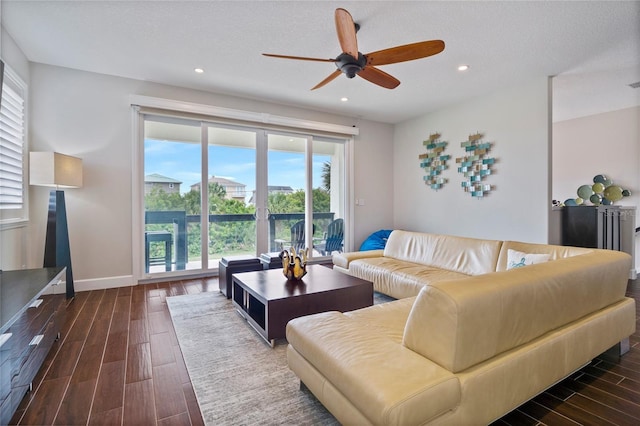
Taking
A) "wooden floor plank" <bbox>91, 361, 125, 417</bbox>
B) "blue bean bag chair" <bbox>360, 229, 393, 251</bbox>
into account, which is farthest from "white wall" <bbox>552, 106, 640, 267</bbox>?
"wooden floor plank" <bbox>91, 361, 125, 417</bbox>

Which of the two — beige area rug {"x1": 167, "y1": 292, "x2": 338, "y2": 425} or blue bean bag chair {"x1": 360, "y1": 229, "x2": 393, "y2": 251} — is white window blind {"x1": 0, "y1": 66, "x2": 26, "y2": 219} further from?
blue bean bag chair {"x1": 360, "y1": 229, "x2": 393, "y2": 251}

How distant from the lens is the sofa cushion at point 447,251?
301 cm

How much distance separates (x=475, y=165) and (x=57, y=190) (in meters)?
5.70

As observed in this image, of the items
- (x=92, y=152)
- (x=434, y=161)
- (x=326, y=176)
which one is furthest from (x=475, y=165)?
(x=92, y=152)

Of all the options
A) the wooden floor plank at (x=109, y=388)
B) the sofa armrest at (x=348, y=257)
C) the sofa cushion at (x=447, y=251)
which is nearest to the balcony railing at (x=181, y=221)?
the sofa armrest at (x=348, y=257)

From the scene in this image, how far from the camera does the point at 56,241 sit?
3305 millimetres

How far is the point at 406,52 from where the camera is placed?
2.40 m

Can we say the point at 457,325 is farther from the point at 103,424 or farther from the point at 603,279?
the point at 103,424

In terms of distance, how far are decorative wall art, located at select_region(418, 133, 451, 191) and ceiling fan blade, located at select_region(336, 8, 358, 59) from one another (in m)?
3.45

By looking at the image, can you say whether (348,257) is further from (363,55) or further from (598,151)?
(598,151)

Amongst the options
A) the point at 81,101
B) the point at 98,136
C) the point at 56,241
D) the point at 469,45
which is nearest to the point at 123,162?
the point at 98,136

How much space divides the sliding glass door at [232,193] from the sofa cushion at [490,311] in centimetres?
373

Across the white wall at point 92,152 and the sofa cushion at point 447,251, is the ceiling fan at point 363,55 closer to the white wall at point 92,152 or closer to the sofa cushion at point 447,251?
the sofa cushion at point 447,251

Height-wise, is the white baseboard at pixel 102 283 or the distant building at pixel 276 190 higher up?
the distant building at pixel 276 190
